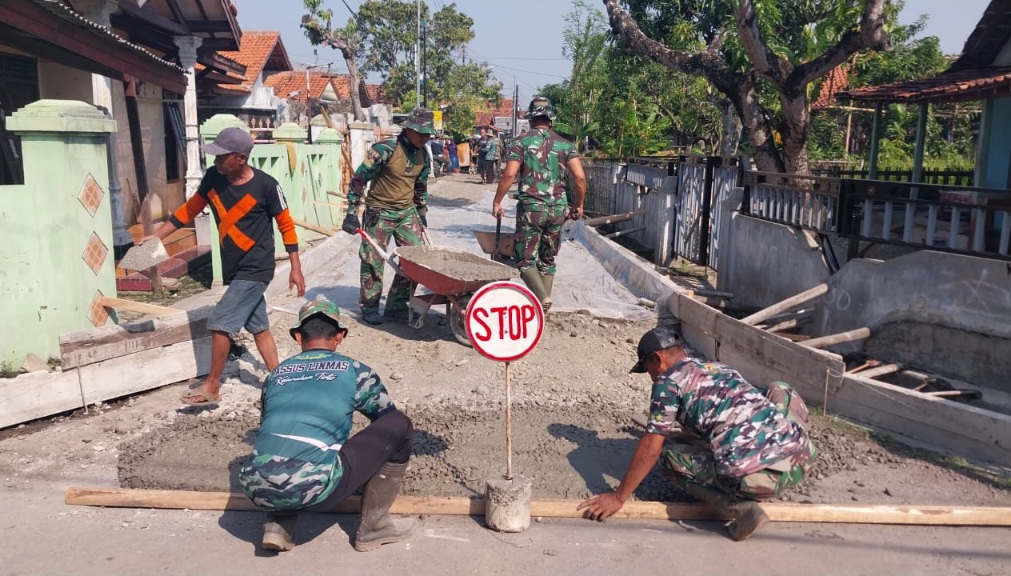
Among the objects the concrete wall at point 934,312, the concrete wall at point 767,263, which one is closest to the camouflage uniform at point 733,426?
the concrete wall at point 934,312

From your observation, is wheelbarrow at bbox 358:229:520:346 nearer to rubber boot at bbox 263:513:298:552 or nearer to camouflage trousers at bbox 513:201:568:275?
camouflage trousers at bbox 513:201:568:275

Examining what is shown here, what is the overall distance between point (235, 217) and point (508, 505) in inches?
116

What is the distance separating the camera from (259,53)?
2675 cm

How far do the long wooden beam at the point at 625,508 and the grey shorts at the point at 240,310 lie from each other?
1.49 meters

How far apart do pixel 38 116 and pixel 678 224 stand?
26.9ft

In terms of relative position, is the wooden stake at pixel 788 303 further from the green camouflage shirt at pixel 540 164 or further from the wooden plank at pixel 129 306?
the wooden plank at pixel 129 306

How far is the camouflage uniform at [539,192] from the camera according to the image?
25.5 feet

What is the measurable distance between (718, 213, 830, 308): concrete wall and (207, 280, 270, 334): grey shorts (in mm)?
4760

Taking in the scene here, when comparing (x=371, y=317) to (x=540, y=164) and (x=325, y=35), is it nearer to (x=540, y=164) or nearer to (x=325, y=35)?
(x=540, y=164)

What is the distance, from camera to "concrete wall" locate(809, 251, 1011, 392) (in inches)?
225

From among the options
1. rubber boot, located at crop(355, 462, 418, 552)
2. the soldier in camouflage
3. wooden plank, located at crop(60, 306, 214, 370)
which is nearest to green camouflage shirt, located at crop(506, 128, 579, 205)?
the soldier in camouflage

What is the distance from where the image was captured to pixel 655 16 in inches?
816

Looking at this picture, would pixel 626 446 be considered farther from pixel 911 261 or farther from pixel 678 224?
pixel 678 224

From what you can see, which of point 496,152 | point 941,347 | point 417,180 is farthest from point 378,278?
point 496,152
